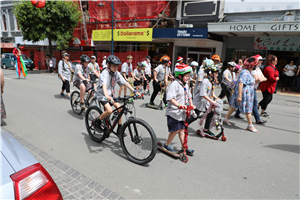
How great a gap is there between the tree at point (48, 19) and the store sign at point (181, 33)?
8.81 meters

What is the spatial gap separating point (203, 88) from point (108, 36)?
16345mm

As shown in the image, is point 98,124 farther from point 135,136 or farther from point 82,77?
point 82,77

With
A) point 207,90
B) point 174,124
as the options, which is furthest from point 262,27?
point 174,124

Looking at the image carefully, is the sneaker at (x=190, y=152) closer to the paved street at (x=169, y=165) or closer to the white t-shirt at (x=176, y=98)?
the paved street at (x=169, y=165)

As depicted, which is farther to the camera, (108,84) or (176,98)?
(108,84)

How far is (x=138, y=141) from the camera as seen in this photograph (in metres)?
3.62

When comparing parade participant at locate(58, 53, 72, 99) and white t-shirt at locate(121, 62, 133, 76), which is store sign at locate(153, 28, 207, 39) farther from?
parade participant at locate(58, 53, 72, 99)

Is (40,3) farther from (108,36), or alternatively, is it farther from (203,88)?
(203,88)

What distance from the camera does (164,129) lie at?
5434mm

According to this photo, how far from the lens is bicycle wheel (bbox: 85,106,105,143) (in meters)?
4.34

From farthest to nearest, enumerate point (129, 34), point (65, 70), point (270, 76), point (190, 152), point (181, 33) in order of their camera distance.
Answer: point (129, 34) → point (181, 33) → point (65, 70) → point (270, 76) → point (190, 152)

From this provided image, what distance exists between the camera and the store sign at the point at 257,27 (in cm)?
1061

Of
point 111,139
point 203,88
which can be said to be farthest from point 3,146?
point 203,88

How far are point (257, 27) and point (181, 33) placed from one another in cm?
497
